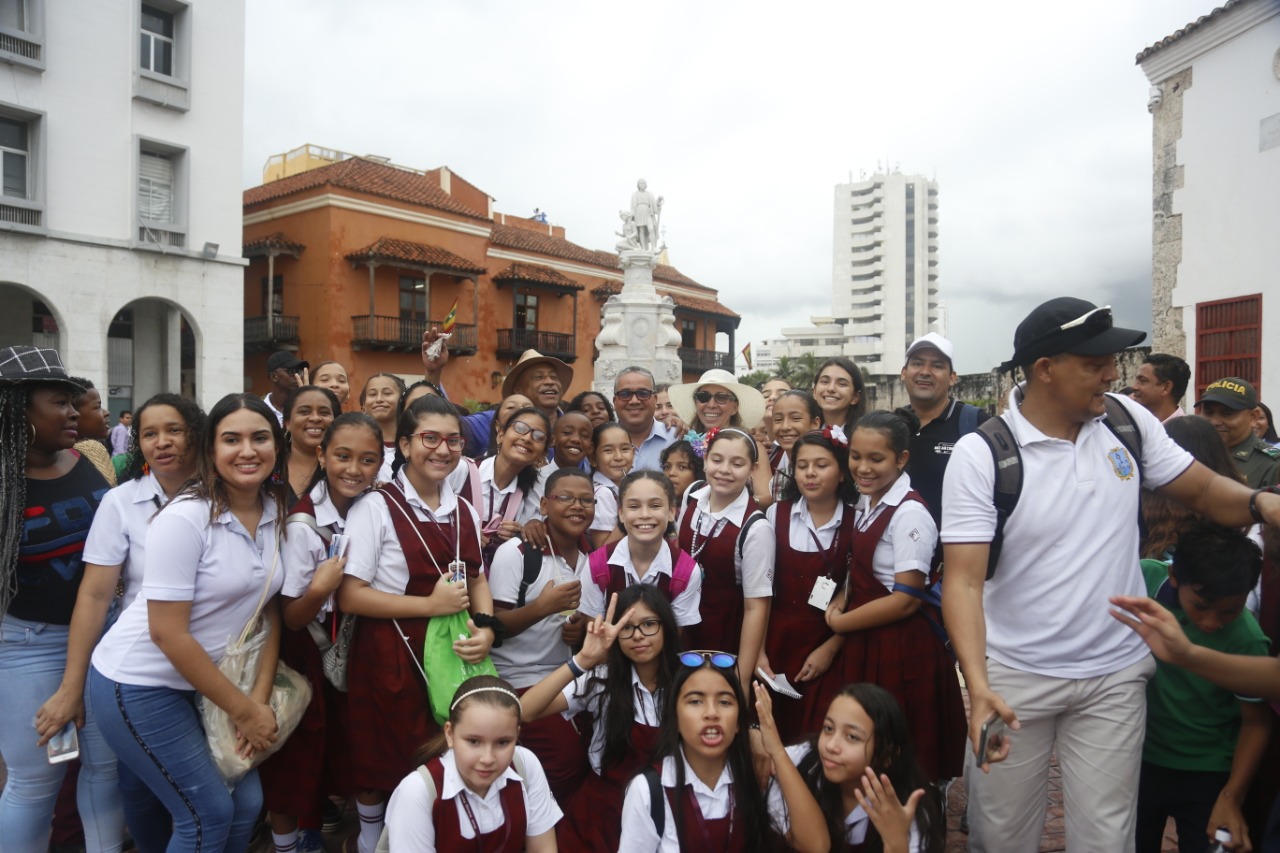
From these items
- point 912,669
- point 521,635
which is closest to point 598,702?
point 521,635

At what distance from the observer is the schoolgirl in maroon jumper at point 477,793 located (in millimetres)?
2746

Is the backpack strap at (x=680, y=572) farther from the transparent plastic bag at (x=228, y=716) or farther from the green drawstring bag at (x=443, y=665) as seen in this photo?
the transparent plastic bag at (x=228, y=716)

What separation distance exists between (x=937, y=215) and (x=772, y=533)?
112 metres

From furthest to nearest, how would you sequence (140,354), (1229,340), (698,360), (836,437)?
(698,360) → (140,354) → (1229,340) → (836,437)

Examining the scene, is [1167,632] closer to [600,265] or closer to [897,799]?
[897,799]

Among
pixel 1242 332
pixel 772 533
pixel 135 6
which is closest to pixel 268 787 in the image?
pixel 772 533

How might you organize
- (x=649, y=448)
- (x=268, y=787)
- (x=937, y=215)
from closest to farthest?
(x=268, y=787) < (x=649, y=448) < (x=937, y=215)

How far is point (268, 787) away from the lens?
3389 millimetres

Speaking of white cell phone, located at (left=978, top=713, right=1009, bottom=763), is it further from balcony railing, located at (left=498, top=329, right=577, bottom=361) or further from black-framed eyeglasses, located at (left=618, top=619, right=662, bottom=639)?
balcony railing, located at (left=498, top=329, right=577, bottom=361)

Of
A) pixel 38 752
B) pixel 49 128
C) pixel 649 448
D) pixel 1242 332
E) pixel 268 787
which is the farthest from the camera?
pixel 49 128

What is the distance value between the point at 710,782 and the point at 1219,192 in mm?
11552

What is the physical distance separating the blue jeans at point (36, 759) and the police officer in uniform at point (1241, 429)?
552 cm

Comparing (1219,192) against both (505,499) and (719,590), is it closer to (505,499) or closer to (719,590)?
(719,590)

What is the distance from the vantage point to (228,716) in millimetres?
2834
